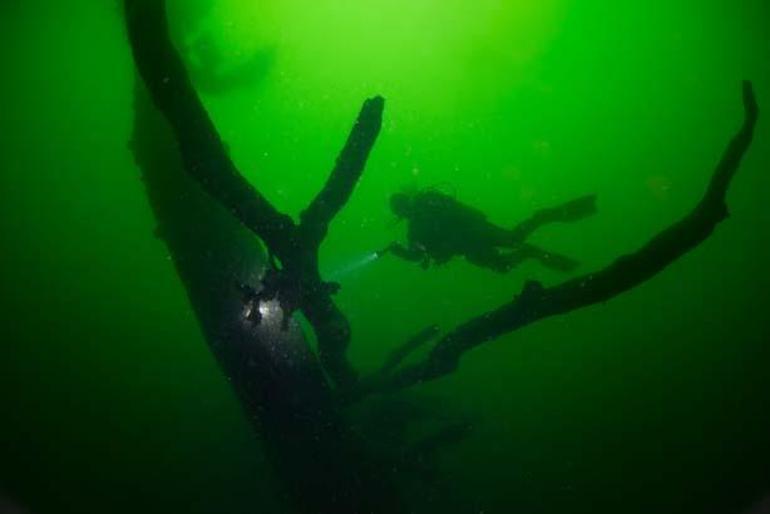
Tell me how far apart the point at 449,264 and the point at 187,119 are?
568 inches

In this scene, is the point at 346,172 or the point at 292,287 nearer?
the point at 346,172

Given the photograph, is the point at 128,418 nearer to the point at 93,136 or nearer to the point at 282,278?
the point at 93,136

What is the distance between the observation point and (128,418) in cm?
1312

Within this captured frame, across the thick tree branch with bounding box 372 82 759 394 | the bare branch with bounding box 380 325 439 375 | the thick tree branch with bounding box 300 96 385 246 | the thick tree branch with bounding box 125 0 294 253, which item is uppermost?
the thick tree branch with bounding box 125 0 294 253

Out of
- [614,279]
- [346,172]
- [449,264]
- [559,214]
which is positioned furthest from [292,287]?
[449,264]

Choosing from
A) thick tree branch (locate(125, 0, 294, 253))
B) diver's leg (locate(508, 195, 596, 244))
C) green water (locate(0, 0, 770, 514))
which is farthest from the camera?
green water (locate(0, 0, 770, 514))

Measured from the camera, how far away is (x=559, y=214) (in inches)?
183

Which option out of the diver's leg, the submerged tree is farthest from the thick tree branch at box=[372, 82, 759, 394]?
the diver's leg

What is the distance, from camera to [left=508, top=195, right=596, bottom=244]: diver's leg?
15.0 ft

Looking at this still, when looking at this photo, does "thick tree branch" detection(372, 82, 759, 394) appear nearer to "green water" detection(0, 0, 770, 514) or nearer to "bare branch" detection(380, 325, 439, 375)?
"bare branch" detection(380, 325, 439, 375)

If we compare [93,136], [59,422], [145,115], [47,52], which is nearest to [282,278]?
[145,115]

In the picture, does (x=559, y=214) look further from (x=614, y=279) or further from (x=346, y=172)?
(x=346, y=172)

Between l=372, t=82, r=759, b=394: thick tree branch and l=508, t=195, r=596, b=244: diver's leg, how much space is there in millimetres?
1646

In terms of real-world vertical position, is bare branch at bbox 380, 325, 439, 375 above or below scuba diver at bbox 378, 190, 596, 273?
below
